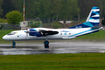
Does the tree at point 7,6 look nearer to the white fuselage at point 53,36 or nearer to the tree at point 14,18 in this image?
the tree at point 14,18

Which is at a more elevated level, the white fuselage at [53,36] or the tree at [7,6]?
the tree at [7,6]

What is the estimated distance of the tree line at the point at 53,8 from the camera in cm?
8400

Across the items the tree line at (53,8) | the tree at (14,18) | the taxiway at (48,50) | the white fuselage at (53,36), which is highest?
the tree line at (53,8)

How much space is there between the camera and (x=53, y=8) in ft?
278

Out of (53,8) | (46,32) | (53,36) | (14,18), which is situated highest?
(53,8)

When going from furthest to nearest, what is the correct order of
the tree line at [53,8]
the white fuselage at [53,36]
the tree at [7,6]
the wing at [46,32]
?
the tree at [7,6] < the tree line at [53,8] < the white fuselage at [53,36] < the wing at [46,32]

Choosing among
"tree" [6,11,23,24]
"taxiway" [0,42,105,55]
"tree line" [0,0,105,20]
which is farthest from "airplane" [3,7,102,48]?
"tree line" [0,0,105,20]

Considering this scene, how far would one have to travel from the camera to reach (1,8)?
9350cm

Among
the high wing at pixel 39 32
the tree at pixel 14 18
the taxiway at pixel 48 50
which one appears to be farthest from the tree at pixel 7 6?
the taxiway at pixel 48 50

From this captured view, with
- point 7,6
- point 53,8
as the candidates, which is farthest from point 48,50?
point 7,6

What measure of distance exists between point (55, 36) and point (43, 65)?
42.4ft

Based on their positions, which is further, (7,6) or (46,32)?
(7,6)

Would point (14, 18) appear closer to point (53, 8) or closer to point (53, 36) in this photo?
point (53, 8)

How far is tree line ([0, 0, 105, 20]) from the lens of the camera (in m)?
84.0
